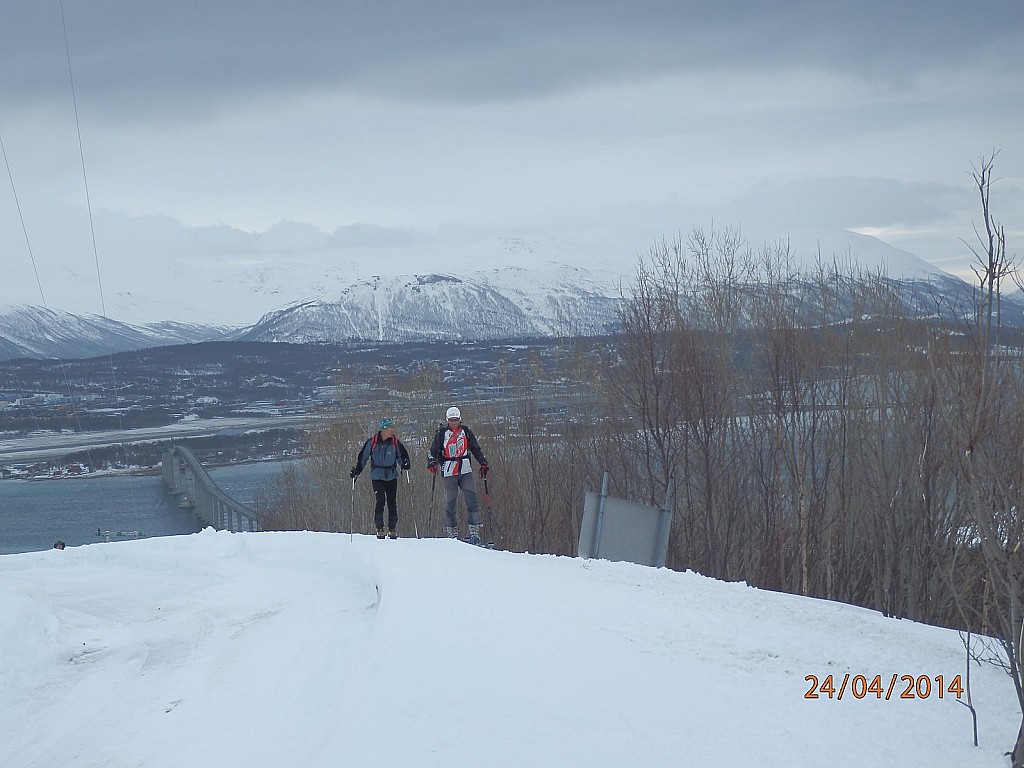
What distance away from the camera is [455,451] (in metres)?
14.7

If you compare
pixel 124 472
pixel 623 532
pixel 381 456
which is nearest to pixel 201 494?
pixel 124 472

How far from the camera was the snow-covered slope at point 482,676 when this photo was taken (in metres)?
5.67

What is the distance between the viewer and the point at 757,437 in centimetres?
3022

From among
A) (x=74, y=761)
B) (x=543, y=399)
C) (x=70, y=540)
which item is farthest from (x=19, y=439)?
(x=74, y=761)

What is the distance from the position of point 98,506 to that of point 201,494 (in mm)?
9777

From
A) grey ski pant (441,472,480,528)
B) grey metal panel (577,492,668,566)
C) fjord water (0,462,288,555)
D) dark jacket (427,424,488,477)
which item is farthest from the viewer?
fjord water (0,462,288,555)

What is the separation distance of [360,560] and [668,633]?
19.8ft

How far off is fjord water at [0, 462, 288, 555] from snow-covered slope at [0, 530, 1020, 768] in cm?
5833

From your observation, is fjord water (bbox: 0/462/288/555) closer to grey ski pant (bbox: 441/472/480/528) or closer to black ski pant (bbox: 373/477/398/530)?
black ski pant (bbox: 373/477/398/530)

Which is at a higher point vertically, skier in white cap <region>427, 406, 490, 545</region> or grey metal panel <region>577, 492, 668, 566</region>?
skier in white cap <region>427, 406, 490, 545</region>

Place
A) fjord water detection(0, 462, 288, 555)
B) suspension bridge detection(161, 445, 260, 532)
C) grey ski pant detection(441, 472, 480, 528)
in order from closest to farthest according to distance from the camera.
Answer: grey ski pant detection(441, 472, 480, 528) < suspension bridge detection(161, 445, 260, 532) < fjord water detection(0, 462, 288, 555)
